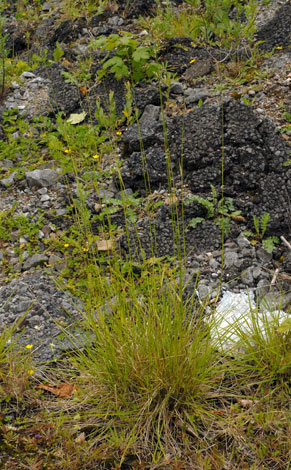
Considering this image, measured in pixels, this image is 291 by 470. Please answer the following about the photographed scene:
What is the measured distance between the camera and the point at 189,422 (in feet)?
7.39

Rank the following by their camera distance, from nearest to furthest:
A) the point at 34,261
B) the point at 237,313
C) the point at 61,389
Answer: the point at 61,389
the point at 237,313
the point at 34,261

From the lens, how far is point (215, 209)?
3.32m

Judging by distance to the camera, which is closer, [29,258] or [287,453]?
[287,453]

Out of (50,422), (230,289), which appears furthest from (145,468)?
(230,289)

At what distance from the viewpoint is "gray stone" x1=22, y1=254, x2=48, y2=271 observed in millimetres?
3268

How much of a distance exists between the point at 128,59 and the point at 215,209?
199 centimetres

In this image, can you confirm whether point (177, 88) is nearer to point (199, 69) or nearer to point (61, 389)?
point (199, 69)

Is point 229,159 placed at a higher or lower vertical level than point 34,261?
higher

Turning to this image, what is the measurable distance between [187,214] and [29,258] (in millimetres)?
1121

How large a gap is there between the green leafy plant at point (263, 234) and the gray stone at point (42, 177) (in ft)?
5.43

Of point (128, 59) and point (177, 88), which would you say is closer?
point (177, 88)

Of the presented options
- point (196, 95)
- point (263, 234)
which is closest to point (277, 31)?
point (196, 95)

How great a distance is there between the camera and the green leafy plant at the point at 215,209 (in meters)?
3.25

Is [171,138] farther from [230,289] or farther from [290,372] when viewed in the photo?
[290,372]
